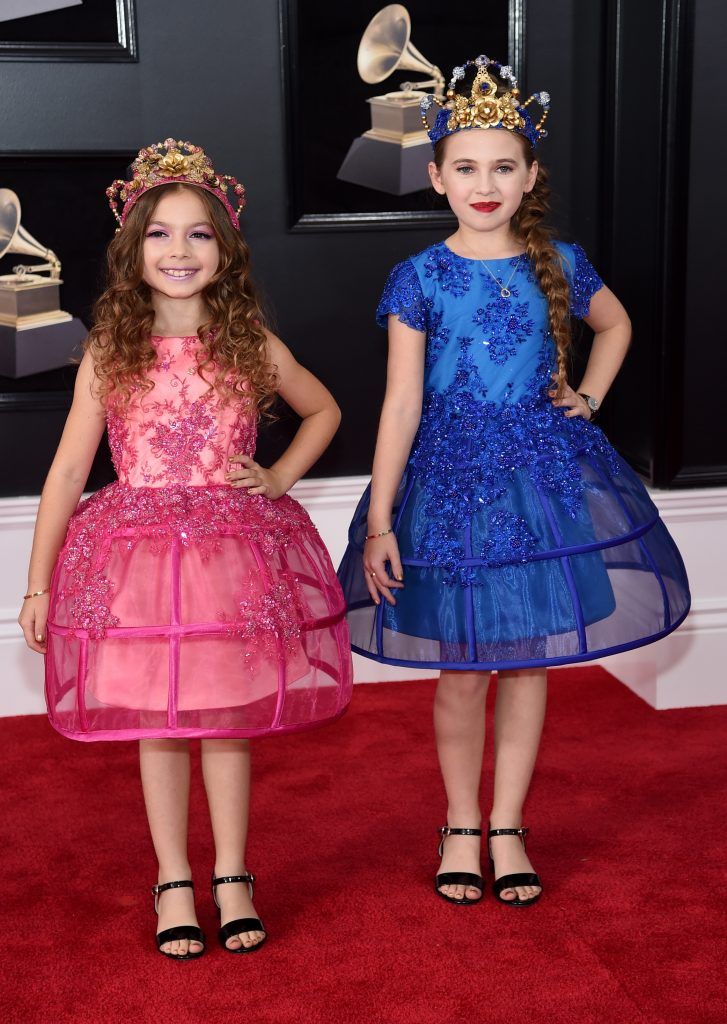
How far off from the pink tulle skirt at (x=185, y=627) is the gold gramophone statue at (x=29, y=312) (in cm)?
124

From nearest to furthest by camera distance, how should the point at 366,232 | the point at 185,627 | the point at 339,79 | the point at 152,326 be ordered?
the point at 185,627 → the point at 152,326 → the point at 339,79 → the point at 366,232

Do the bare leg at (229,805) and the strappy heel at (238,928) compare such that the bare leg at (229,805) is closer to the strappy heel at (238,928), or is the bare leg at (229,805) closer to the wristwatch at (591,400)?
the strappy heel at (238,928)

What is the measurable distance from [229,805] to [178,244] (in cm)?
96

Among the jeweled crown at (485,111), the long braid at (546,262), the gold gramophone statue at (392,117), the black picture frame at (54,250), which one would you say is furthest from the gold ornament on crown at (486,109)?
the black picture frame at (54,250)

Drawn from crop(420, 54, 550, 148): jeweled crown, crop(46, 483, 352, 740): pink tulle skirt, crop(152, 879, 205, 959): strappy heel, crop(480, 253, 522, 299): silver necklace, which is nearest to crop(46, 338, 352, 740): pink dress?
crop(46, 483, 352, 740): pink tulle skirt

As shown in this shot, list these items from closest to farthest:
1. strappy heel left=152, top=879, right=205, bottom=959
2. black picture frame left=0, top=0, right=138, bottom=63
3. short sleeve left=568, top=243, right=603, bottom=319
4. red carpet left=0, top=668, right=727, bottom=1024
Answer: red carpet left=0, top=668, right=727, bottom=1024 < strappy heel left=152, top=879, right=205, bottom=959 < short sleeve left=568, top=243, right=603, bottom=319 < black picture frame left=0, top=0, right=138, bottom=63

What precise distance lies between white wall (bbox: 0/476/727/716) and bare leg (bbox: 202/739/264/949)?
1.27m

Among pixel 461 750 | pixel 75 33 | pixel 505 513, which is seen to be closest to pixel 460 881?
pixel 461 750

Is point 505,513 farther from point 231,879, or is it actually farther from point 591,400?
point 231,879

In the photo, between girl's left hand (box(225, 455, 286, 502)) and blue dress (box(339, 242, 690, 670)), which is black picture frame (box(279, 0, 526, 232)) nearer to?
blue dress (box(339, 242, 690, 670))

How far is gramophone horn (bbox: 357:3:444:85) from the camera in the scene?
124 inches

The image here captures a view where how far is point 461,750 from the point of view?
227 centimetres

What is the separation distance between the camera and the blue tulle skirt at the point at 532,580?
205cm

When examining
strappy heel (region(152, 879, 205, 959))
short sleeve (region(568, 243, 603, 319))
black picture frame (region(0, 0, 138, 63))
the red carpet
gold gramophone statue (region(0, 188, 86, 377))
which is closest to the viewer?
the red carpet
